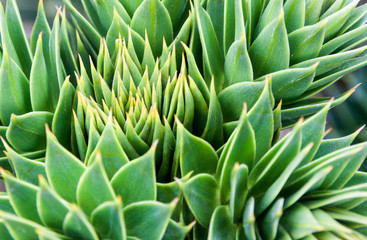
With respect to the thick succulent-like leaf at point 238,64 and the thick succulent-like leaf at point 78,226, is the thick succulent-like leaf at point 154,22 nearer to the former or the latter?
the thick succulent-like leaf at point 238,64

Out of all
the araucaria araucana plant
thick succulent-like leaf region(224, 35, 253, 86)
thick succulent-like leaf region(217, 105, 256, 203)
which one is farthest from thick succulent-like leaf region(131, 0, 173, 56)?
thick succulent-like leaf region(217, 105, 256, 203)

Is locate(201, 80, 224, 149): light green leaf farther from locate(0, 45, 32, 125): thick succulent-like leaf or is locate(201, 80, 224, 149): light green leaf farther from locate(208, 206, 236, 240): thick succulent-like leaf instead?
locate(0, 45, 32, 125): thick succulent-like leaf

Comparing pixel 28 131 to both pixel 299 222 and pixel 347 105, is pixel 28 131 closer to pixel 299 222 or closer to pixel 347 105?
pixel 299 222

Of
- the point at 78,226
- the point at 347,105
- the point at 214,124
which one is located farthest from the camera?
the point at 347,105

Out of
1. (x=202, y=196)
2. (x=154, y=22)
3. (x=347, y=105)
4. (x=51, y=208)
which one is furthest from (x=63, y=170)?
(x=347, y=105)

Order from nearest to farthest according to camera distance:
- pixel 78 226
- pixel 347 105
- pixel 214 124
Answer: pixel 78 226 < pixel 214 124 < pixel 347 105

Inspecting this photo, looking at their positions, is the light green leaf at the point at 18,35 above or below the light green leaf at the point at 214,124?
above

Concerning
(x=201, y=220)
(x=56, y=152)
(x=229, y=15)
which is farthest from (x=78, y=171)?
(x=229, y=15)

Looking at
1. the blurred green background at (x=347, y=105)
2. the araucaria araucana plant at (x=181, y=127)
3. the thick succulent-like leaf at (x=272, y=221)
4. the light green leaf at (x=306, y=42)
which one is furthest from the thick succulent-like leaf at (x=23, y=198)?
Result: the blurred green background at (x=347, y=105)
